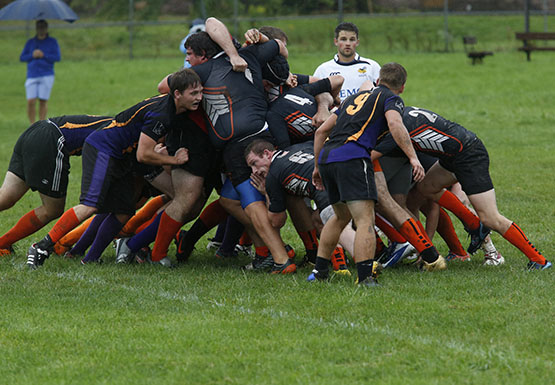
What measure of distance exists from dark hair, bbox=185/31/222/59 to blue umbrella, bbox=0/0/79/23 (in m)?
10.2

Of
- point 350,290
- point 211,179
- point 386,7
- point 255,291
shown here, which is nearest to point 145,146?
point 211,179

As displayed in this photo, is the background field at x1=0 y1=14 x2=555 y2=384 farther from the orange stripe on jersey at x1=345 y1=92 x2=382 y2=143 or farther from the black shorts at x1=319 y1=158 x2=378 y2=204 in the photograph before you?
the orange stripe on jersey at x1=345 y1=92 x2=382 y2=143

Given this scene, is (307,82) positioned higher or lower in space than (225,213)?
higher

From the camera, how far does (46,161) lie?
762 cm

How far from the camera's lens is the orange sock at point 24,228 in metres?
7.96

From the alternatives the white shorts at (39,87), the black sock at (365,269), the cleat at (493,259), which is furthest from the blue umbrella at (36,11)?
the black sock at (365,269)

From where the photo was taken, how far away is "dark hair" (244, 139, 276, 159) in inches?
278

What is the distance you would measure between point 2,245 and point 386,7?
30.8 meters

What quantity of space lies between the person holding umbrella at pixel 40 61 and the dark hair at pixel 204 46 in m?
10.8

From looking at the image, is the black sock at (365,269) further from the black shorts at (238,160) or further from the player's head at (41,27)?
the player's head at (41,27)

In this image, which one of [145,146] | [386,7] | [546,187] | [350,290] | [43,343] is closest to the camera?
[43,343]

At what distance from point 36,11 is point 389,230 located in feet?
39.3

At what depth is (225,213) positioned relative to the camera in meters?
8.09

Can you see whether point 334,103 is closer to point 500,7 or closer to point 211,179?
point 211,179
